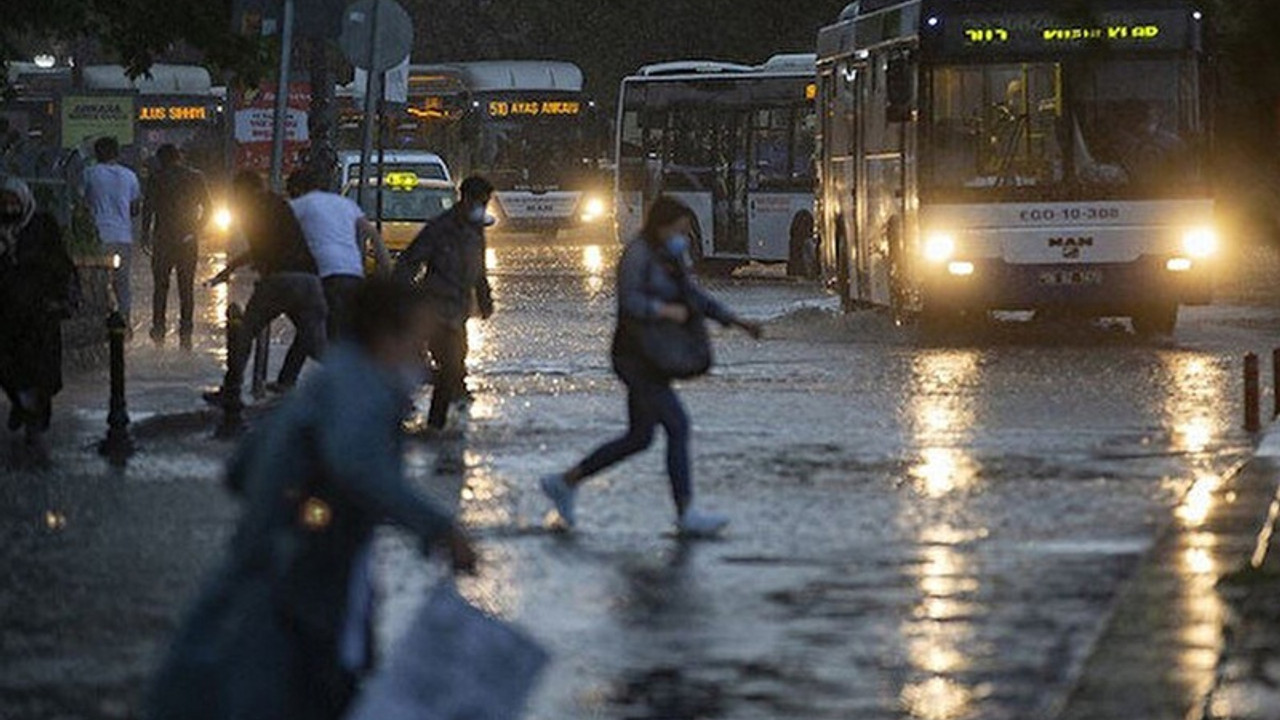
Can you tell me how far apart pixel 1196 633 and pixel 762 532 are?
3.70 meters

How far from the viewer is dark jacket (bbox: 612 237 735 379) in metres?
15.4

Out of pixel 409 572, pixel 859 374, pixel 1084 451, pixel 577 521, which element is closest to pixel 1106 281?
pixel 859 374

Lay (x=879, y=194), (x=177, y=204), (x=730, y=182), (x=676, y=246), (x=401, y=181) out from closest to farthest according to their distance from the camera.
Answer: (x=676, y=246), (x=177, y=204), (x=879, y=194), (x=730, y=182), (x=401, y=181)

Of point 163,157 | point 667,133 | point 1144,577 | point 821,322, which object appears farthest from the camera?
point 667,133

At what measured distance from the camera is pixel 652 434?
15.7 metres

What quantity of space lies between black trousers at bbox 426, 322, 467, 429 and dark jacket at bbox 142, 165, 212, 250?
31.6 ft

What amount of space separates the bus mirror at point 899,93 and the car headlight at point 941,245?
114 cm

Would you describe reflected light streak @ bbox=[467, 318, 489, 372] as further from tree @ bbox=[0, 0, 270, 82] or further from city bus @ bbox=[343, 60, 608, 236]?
city bus @ bbox=[343, 60, 608, 236]

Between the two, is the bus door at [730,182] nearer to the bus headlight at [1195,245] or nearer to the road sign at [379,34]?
the bus headlight at [1195,245]

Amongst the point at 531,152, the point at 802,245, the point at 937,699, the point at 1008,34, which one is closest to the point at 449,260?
the point at 1008,34

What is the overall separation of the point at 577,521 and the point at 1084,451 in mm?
4334

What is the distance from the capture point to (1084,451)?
763 inches

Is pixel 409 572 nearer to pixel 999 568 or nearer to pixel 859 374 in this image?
pixel 999 568

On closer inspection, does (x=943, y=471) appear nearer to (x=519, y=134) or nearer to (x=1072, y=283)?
(x=1072, y=283)
